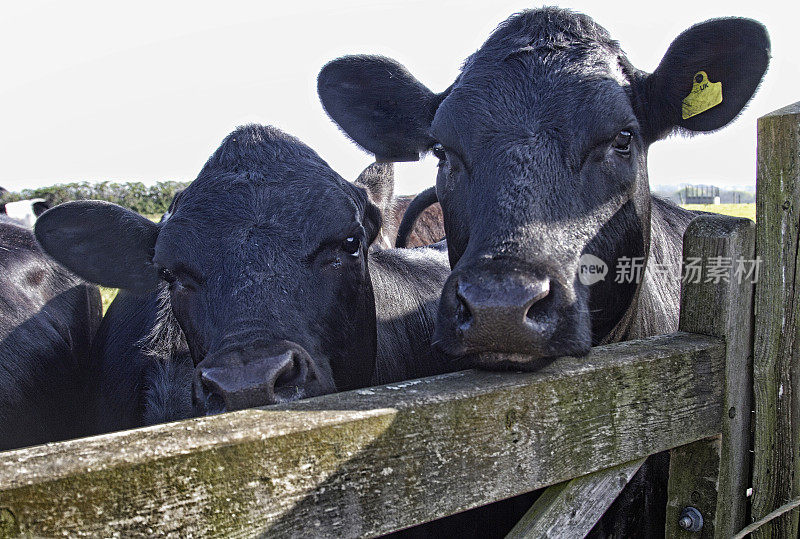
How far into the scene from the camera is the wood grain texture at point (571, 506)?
69.0 inches

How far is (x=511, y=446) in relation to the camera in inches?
63.2

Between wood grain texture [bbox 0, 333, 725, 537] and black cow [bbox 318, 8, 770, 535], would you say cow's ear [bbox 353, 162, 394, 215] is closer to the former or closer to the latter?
black cow [bbox 318, 8, 770, 535]

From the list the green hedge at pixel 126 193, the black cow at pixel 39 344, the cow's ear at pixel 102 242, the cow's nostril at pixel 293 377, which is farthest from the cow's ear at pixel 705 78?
the green hedge at pixel 126 193

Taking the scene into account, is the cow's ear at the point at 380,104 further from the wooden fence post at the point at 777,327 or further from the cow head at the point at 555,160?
the wooden fence post at the point at 777,327

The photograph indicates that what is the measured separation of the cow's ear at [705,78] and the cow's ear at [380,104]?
1.13 meters

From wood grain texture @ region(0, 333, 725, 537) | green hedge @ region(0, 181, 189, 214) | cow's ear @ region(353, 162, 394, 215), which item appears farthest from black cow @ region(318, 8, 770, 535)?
green hedge @ region(0, 181, 189, 214)

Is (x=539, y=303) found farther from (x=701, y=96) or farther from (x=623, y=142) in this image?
(x=701, y=96)

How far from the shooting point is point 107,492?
3.84 feet

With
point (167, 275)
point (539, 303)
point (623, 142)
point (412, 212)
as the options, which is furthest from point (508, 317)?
point (412, 212)

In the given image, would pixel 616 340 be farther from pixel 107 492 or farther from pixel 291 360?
pixel 107 492

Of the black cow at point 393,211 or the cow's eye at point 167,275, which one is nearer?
the cow's eye at point 167,275

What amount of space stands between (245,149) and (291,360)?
1347 millimetres

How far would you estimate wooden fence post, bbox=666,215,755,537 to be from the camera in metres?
2.04

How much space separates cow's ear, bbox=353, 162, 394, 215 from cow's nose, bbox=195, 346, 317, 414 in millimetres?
1888
